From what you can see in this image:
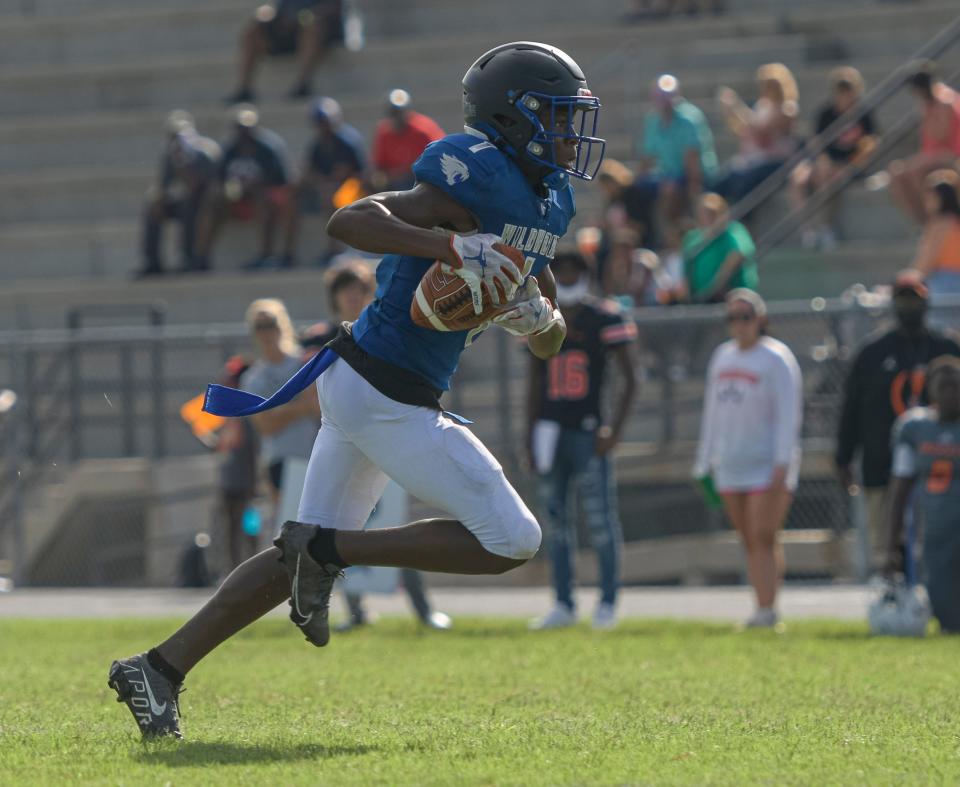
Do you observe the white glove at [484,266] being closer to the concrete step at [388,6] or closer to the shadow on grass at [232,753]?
the shadow on grass at [232,753]

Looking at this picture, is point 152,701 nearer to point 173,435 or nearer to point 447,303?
point 447,303

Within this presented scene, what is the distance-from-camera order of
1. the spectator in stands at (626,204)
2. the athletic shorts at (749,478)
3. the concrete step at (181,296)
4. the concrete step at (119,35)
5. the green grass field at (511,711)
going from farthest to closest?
1. the concrete step at (119,35)
2. the concrete step at (181,296)
3. the spectator in stands at (626,204)
4. the athletic shorts at (749,478)
5. the green grass field at (511,711)

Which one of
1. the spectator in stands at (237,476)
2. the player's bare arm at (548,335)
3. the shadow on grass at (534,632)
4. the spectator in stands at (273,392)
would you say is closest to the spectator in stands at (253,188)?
the spectator in stands at (237,476)

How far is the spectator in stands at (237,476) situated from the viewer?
1337 cm

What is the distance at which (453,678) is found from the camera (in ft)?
26.0

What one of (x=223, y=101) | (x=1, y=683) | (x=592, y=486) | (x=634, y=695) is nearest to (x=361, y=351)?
(x=634, y=695)

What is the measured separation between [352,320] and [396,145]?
7135mm

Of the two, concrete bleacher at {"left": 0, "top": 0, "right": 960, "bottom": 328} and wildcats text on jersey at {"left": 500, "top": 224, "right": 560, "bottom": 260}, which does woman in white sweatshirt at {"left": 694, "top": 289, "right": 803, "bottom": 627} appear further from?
concrete bleacher at {"left": 0, "top": 0, "right": 960, "bottom": 328}

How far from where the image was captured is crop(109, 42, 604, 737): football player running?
550cm

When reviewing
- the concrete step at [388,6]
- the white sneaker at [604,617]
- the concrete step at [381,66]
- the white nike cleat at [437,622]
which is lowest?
the white nike cleat at [437,622]

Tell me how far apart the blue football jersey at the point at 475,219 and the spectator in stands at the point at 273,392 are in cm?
527

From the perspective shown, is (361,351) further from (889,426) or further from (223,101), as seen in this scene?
(223,101)

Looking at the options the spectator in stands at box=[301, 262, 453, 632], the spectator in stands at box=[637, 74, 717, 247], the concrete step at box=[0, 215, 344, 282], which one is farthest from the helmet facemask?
the concrete step at box=[0, 215, 344, 282]

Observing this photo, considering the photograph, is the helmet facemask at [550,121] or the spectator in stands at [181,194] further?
the spectator in stands at [181,194]
